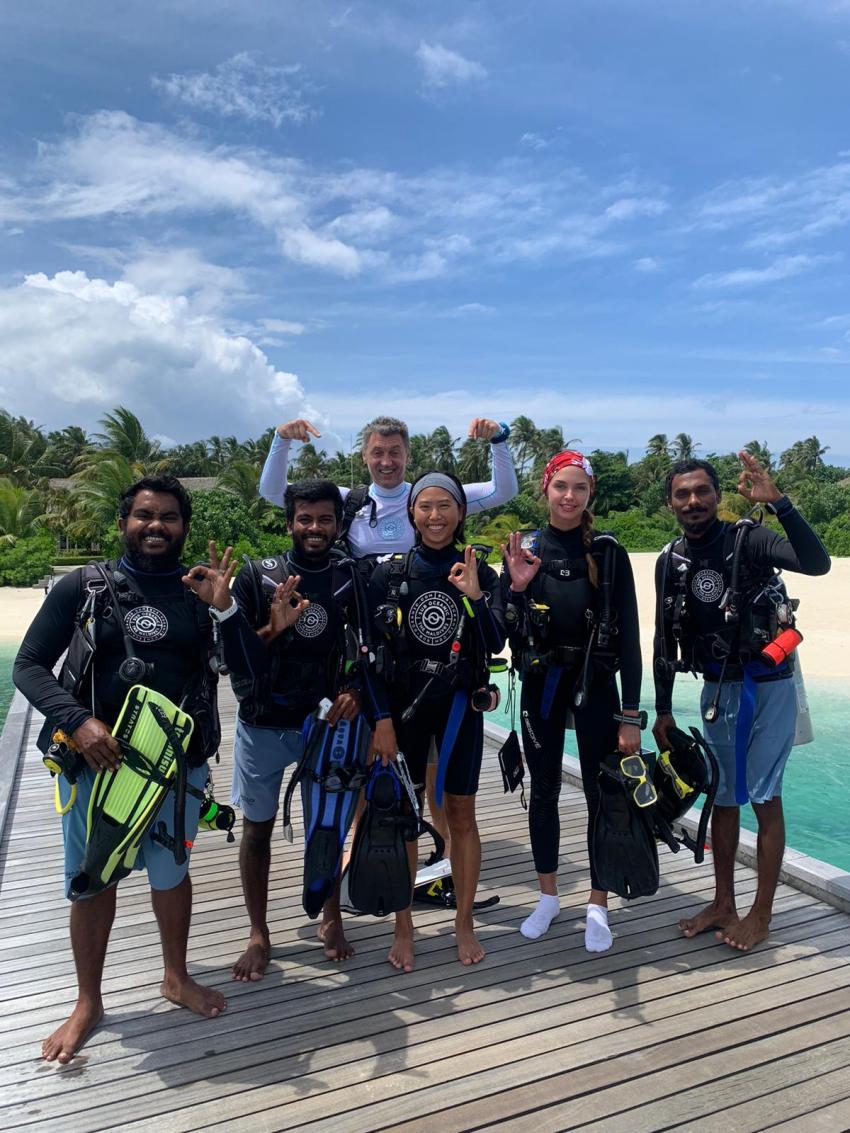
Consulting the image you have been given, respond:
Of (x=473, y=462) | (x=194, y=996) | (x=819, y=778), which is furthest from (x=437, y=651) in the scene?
(x=473, y=462)

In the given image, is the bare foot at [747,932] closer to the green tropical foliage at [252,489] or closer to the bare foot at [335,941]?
the bare foot at [335,941]

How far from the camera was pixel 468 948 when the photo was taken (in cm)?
335

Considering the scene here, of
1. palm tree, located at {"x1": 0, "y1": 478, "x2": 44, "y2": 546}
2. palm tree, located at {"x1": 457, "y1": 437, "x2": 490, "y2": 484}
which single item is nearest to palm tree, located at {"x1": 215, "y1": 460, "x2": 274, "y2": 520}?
palm tree, located at {"x1": 0, "y1": 478, "x2": 44, "y2": 546}

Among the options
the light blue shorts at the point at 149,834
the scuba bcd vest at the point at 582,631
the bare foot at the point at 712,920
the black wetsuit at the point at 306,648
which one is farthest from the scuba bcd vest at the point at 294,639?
the bare foot at the point at 712,920

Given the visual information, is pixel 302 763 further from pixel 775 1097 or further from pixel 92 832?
pixel 775 1097

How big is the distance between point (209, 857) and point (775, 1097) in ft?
10.6

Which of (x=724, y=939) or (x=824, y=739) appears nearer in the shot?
(x=724, y=939)

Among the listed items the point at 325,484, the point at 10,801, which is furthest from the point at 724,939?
the point at 10,801

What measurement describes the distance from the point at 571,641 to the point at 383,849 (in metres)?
1.20

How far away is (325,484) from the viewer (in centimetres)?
324

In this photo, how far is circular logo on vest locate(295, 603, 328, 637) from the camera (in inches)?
125

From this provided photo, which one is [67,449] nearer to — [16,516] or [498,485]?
[16,516]

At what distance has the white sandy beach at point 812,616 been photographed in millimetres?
16061

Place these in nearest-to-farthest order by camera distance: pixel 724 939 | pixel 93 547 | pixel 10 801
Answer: pixel 724 939
pixel 10 801
pixel 93 547
